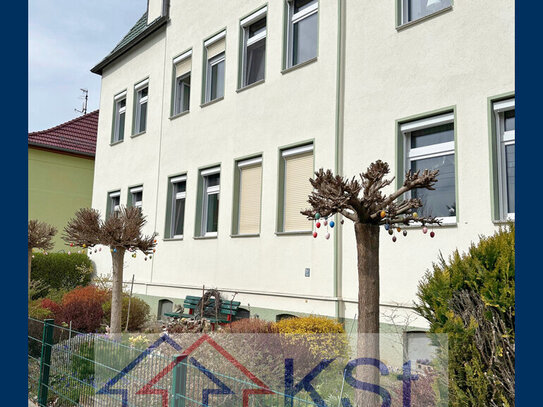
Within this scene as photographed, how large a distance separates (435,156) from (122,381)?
5389 millimetres

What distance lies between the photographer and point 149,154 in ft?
49.5

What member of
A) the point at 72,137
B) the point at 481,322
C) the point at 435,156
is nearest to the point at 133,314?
the point at 435,156

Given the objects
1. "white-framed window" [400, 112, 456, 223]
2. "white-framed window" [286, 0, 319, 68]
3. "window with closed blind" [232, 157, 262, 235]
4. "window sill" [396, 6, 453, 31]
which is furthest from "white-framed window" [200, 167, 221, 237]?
"window sill" [396, 6, 453, 31]

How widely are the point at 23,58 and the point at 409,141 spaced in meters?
7.07

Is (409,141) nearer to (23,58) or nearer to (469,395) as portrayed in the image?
(469,395)

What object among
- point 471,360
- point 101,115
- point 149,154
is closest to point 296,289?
point 471,360

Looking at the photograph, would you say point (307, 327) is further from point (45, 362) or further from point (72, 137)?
point (72, 137)

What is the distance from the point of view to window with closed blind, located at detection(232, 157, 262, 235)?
11.1 metres

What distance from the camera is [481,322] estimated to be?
412 centimetres

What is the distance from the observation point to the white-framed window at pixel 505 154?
686 centimetres

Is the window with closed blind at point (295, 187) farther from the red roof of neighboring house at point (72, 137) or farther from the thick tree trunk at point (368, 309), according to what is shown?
the red roof of neighboring house at point (72, 137)

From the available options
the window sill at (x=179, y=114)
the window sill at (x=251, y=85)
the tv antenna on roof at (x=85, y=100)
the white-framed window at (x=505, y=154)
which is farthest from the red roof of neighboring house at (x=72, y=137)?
the white-framed window at (x=505, y=154)

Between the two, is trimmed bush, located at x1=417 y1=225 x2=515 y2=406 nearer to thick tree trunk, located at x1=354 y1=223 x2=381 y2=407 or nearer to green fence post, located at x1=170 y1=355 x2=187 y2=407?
thick tree trunk, located at x1=354 y1=223 x2=381 y2=407

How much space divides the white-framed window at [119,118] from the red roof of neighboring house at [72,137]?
4.74 meters
